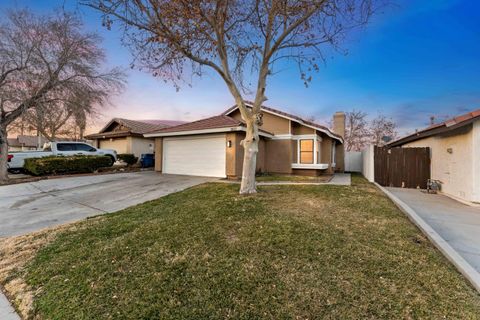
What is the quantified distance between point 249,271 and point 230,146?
28.7 feet

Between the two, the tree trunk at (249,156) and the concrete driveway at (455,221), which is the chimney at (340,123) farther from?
the tree trunk at (249,156)

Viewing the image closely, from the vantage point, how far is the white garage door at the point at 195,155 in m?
12.0

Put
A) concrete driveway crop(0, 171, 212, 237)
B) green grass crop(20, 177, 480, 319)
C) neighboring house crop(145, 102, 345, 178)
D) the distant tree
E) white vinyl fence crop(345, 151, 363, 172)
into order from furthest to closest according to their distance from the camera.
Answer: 1. the distant tree
2. white vinyl fence crop(345, 151, 363, 172)
3. neighboring house crop(145, 102, 345, 178)
4. concrete driveway crop(0, 171, 212, 237)
5. green grass crop(20, 177, 480, 319)

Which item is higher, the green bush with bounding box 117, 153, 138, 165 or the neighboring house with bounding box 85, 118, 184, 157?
the neighboring house with bounding box 85, 118, 184, 157

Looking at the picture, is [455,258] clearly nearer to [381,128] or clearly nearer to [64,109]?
[64,109]

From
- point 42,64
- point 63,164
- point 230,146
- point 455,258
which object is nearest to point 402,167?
point 230,146

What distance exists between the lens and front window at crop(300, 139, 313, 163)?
14.0 meters

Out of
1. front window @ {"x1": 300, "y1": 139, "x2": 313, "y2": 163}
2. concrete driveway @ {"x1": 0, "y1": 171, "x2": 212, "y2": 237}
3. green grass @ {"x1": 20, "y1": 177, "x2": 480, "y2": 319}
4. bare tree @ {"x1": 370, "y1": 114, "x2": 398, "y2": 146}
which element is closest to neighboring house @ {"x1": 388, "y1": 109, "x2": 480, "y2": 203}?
green grass @ {"x1": 20, "y1": 177, "x2": 480, "y2": 319}

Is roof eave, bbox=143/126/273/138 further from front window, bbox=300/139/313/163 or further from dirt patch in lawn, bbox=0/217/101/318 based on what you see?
dirt patch in lawn, bbox=0/217/101/318

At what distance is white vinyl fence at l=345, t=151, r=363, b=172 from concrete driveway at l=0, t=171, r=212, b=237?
16431 millimetres

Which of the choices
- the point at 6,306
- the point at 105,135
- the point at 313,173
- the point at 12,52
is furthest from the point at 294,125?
the point at 105,135

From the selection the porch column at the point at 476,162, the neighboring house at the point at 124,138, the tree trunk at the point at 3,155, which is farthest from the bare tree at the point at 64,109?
the porch column at the point at 476,162

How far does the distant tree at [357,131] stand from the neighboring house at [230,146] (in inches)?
710

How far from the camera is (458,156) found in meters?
8.02
